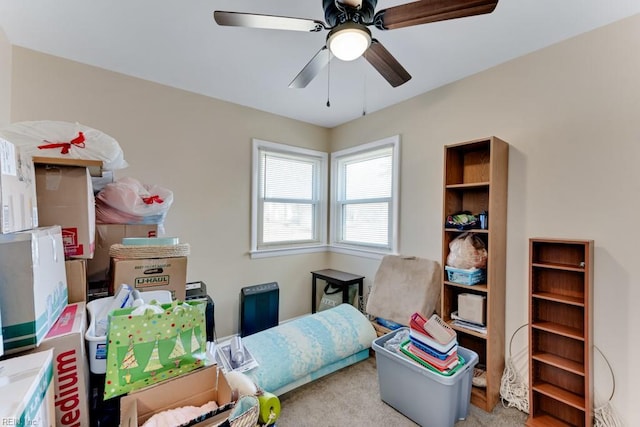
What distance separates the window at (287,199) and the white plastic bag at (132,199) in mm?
1256

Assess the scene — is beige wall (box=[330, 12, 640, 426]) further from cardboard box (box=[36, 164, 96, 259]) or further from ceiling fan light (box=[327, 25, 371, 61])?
cardboard box (box=[36, 164, 96, 259])

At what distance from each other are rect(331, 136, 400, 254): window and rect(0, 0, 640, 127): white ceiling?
764 millimetres

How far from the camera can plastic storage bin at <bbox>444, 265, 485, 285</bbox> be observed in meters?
2.05

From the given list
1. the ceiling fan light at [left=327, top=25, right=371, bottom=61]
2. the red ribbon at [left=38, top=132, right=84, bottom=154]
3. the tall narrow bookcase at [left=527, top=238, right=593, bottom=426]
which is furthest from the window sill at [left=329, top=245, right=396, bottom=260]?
the red ribbon at [left=38, top=132, right=84, bottom=154]

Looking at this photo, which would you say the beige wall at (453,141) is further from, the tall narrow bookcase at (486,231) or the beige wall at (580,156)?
the tall narrow bookcase at (486,231)

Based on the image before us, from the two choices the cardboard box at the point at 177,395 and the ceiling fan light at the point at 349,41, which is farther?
the ceiling fan light at the point at 349,41

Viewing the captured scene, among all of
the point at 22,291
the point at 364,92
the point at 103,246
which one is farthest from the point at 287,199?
the point at 22,291

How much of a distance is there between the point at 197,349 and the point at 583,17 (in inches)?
109

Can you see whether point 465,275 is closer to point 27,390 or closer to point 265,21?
point 265,21

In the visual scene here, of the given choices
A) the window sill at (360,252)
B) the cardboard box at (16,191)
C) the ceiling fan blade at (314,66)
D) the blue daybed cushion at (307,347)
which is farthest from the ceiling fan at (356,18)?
the window sill at (360,252)

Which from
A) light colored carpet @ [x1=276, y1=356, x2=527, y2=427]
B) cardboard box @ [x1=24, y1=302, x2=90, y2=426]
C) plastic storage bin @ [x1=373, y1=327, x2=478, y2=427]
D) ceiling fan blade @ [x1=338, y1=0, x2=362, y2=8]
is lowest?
light colored carpet @ [x1=276, y1=356, x2=527, y2=427]

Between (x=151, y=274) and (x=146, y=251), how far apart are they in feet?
0.45

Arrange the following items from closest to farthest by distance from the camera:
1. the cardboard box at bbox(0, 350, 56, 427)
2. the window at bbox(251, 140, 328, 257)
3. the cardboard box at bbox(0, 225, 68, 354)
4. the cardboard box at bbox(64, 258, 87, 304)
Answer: the cardboard box at bbox(0, 350, 56, 427), the cardboard box at bbox(0, 225, 68, 354), the cardboard box at bbox(64, 258, 87, 304), the window at bbox(251, 140, 328, 257)

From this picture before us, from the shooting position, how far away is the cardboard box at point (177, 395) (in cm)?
102
